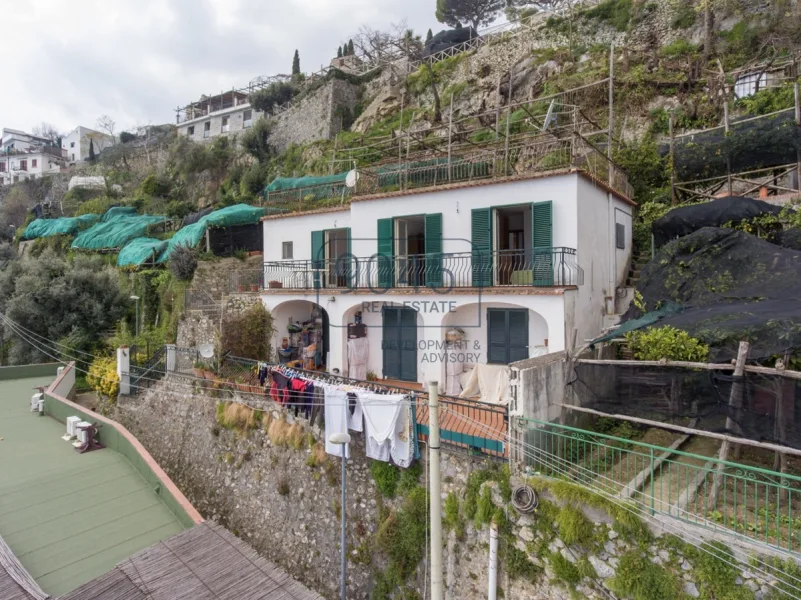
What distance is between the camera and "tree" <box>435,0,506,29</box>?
37969 mm

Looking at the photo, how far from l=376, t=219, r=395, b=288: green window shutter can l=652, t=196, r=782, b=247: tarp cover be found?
8008mm

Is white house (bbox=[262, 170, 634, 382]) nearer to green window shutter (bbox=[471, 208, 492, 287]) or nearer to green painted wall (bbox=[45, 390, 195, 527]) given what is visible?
green window shutter (bbox=[471, 208, 492, 287])

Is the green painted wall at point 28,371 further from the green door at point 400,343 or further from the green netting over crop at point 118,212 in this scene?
the green door at point 400,343

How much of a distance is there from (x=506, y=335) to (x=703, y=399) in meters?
5.05

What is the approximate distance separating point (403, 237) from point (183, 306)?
401 inches

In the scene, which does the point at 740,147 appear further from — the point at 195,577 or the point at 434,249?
the point at 195,577

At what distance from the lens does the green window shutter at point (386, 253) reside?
11969 mm

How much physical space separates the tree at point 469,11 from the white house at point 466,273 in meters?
34.0

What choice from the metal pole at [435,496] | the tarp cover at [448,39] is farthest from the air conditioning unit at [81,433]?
the tarp cover at [448,39]

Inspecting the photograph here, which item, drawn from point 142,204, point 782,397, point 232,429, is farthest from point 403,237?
point 142,204

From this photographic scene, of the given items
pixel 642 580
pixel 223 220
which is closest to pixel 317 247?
pixel 223 220

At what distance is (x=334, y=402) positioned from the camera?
28.3 ft

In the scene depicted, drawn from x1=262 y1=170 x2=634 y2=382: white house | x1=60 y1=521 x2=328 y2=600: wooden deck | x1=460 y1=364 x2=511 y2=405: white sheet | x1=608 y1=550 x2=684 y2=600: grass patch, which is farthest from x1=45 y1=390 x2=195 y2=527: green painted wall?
x1=608 y1=550 x2=684 y2=600: grass patch

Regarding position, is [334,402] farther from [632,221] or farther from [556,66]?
[556,66]
